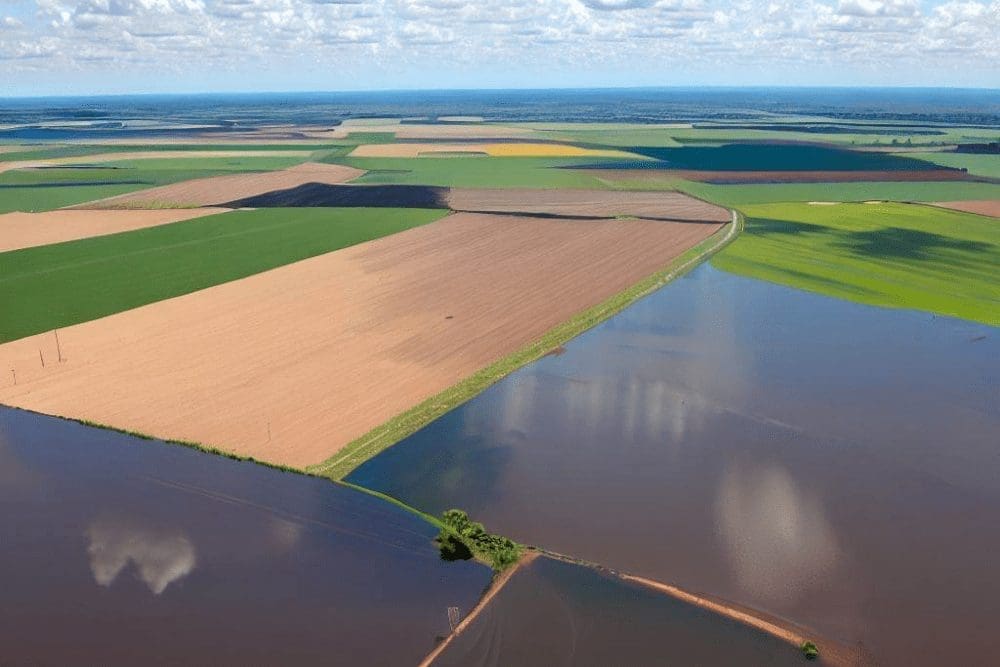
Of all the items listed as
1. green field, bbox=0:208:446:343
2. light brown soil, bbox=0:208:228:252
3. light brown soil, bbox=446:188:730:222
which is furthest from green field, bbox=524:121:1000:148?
light brown soil, bbox=0:208:228:252

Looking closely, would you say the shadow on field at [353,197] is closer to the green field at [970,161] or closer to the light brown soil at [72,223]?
the light brown soil at [72,223]

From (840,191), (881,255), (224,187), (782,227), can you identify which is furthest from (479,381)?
(840,191)

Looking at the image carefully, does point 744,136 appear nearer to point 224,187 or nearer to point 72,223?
point 224,187

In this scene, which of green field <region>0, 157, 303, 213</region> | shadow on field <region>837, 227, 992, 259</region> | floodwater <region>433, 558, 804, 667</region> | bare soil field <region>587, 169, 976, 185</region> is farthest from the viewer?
bare soil field <region>587, 169, 976, 185</region>

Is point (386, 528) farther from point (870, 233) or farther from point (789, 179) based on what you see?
point (789, 179)

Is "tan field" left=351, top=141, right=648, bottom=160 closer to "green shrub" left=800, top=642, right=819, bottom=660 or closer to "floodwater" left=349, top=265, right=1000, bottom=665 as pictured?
"floodwater" left=349, top=265, right=1000, bottom=665

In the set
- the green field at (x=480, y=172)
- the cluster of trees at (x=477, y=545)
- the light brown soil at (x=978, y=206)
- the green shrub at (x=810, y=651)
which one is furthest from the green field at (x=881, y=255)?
the cluster of trees at (x=477, y=545)

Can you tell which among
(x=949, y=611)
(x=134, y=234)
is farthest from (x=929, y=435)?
(x=134, y=234)
